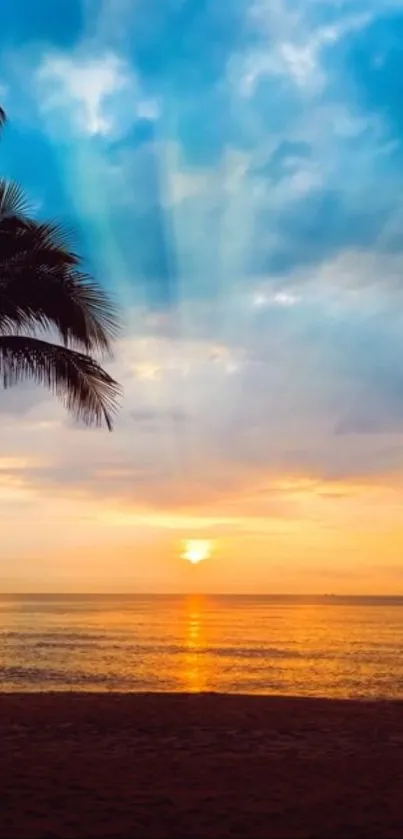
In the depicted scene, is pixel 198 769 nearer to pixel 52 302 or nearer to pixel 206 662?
pixel 52 302

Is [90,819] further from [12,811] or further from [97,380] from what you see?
[97,380]

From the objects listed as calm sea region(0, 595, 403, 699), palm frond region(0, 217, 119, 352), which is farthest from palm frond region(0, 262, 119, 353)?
calm sea region(0, 595, 403, 699)

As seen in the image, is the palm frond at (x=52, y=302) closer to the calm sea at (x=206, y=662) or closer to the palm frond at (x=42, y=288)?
the palm frond at (x=42, y=288)

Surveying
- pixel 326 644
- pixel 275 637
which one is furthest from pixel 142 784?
pixel 275 637

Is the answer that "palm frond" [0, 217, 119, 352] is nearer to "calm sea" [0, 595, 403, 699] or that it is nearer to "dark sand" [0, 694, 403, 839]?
"dark sand" [0, 694, 403, 839]

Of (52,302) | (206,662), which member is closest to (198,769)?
(52,302)

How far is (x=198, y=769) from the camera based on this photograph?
902 centimetres

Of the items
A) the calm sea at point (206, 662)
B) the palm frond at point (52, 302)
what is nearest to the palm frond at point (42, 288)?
the palm frond at point (52, 302)

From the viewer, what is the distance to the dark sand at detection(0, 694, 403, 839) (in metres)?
7.01

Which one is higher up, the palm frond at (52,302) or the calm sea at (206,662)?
the palm frond at (52,302)

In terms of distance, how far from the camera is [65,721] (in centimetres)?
1194

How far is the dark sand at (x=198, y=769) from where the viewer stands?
701 cm

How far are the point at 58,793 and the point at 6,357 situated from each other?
21.1ft

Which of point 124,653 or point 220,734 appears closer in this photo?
point 220,734
